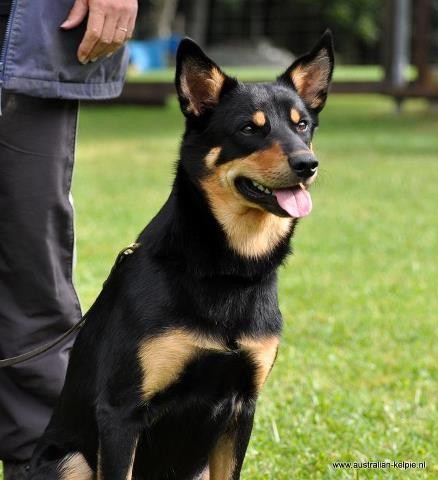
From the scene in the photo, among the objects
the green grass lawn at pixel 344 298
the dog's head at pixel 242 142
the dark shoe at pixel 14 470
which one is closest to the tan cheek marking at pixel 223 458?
the green grass lawn at pixel 344 298

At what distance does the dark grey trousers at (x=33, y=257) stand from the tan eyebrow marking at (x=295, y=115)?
2.70 ft

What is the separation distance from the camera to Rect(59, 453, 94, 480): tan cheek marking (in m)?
3.26

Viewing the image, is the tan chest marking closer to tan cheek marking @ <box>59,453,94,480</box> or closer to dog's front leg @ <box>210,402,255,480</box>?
dog's front leg @ <box>210,402,255,480</box>

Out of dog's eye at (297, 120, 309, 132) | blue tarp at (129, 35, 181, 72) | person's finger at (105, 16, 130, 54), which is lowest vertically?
blue tarp at (129, 35, 181, 72)

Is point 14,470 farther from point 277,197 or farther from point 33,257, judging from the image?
point 277,197

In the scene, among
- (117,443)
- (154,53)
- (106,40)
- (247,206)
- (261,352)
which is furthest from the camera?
(154,53)

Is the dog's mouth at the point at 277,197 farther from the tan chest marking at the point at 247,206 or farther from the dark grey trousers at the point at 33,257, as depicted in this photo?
the dark grey trousers at the point at 33,257

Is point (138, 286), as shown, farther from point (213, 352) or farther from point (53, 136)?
point (53, 136)

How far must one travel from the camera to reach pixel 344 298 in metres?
6.57

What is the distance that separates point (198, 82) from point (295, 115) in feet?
1.12

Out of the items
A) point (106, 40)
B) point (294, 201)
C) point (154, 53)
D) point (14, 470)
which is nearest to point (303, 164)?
point (294, 201)

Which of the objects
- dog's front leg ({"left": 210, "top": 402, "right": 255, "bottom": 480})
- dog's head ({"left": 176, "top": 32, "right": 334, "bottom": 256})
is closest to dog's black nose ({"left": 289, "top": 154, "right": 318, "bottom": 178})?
dog's head ({"left": 176, "top": 32, "right": 334, "bottom": 256})

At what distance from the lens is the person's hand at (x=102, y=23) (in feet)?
11.0

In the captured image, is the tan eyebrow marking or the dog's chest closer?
the dog's chest
